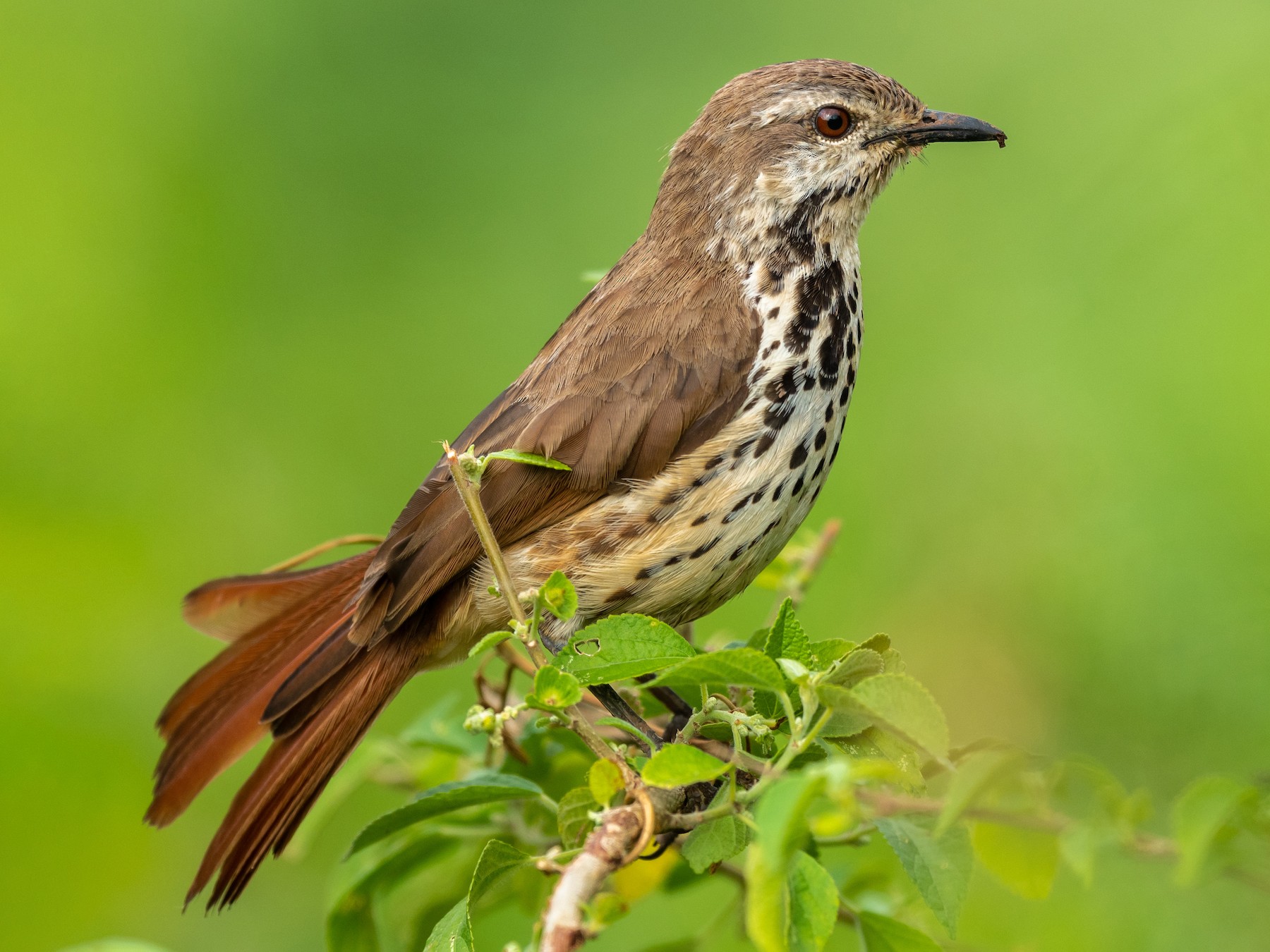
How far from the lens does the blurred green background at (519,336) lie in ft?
19.1

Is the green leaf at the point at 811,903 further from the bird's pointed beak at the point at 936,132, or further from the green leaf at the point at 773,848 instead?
the bird's pointed beak at the point at 936,132

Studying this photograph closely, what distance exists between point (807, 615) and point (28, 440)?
13.1 ft

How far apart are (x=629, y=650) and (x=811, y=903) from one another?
0.46 metres

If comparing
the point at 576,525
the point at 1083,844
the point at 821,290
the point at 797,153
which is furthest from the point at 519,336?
the point at 1083,844

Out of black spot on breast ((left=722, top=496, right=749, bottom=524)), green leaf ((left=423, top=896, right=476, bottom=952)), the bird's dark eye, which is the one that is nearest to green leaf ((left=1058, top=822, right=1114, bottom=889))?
green leaf ((left=423, top=896, right=476, bottom=952))

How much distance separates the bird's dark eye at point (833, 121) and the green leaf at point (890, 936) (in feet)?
7.67

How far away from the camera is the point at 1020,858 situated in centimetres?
222

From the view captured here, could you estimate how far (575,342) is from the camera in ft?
11.8

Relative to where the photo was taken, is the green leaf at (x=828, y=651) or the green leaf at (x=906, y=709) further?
the green leaf at (x=828, y=651)

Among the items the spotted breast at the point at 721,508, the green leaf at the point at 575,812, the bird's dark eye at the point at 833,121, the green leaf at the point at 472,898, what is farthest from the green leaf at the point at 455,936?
the bird's dark eye at the point at 833,121

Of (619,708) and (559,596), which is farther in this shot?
(619,708)

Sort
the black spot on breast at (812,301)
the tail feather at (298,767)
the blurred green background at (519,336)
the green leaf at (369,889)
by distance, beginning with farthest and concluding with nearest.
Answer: the blurred green background at (519,336)
the black spot on breast at (812,301)
the tail feather at (298,767)
the green leaf at (369,889)

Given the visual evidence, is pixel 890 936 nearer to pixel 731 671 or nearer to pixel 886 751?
pixel 886 751

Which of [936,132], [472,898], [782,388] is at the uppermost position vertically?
[936,132]
